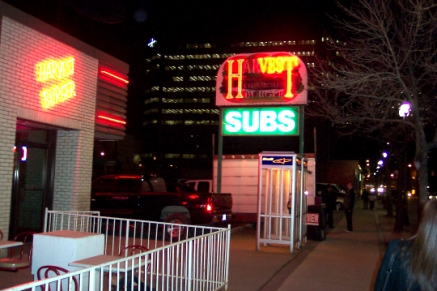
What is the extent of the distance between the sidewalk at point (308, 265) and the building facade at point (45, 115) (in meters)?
4.54

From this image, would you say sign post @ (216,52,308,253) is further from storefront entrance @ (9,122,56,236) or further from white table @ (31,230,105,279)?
white table @ (31,230,105,279)

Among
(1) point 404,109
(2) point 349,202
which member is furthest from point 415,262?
(2) point 349,202

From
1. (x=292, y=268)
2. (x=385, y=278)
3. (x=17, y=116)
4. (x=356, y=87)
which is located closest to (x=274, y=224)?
(x=292, y=268)

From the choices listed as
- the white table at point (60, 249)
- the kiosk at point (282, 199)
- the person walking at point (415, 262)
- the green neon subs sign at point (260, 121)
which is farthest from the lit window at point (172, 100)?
the person walking at point (415, 262)

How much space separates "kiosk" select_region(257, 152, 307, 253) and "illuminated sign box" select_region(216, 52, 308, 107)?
4.24 meters

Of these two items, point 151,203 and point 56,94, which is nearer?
point 56,94

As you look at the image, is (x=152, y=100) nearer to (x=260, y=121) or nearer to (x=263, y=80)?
(x=260, y=121)

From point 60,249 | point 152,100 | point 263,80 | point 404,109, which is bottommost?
point 60,249

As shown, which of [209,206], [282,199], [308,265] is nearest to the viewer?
[308,265]

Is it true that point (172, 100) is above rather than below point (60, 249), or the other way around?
above

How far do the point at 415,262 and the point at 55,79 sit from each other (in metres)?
9.59

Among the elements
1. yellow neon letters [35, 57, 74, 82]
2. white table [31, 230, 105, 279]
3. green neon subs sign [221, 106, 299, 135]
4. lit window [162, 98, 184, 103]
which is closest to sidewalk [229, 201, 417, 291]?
white table [31, 230, 105, 279]

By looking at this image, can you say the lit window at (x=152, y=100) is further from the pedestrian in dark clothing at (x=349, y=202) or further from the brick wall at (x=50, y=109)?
the brick wall at (x=50, y=109)

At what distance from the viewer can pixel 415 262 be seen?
3188mm
